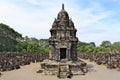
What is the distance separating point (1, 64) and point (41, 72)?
27.3 ft

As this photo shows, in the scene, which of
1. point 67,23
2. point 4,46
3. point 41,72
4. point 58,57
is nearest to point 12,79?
point 41,72

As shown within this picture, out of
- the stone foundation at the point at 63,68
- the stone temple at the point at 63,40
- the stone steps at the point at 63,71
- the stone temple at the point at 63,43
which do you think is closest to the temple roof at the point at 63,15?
the stone temple at the point at 63,43

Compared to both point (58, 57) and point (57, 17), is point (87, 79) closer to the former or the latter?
point (58, 57)

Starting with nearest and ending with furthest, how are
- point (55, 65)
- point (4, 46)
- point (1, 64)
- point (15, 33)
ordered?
point (55, 65) → point (1, 64) → point (4, 46) → point (15, 33)

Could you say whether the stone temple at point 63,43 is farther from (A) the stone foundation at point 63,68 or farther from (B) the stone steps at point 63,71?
(B) the stone steps at point 63,71

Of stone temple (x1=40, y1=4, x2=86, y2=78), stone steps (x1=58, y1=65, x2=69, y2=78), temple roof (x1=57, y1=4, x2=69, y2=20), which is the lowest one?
stone steps (x1=58, y1=65, x2=69, y2=78)

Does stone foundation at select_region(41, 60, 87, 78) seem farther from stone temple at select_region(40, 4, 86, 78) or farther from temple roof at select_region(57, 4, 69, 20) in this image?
temple roof at select_region(57, 4, 69, 20)

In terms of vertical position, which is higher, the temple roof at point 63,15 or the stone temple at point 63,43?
the temple roof at point 63,15

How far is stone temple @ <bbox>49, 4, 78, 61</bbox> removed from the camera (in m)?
32.6

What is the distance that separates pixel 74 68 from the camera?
30.3 metres

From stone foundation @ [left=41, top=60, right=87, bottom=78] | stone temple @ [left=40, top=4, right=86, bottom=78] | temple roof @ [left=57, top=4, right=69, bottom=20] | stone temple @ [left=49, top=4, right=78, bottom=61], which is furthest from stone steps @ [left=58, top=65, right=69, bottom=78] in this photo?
temple roof @ [left=57, top=4, right=69, bottom=20]

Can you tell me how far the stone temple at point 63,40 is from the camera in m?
32.6

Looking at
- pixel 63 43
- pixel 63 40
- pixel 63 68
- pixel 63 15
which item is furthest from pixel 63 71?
pixel 63 15

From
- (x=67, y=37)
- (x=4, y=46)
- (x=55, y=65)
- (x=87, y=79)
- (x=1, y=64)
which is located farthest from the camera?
(x=4, y=46)
